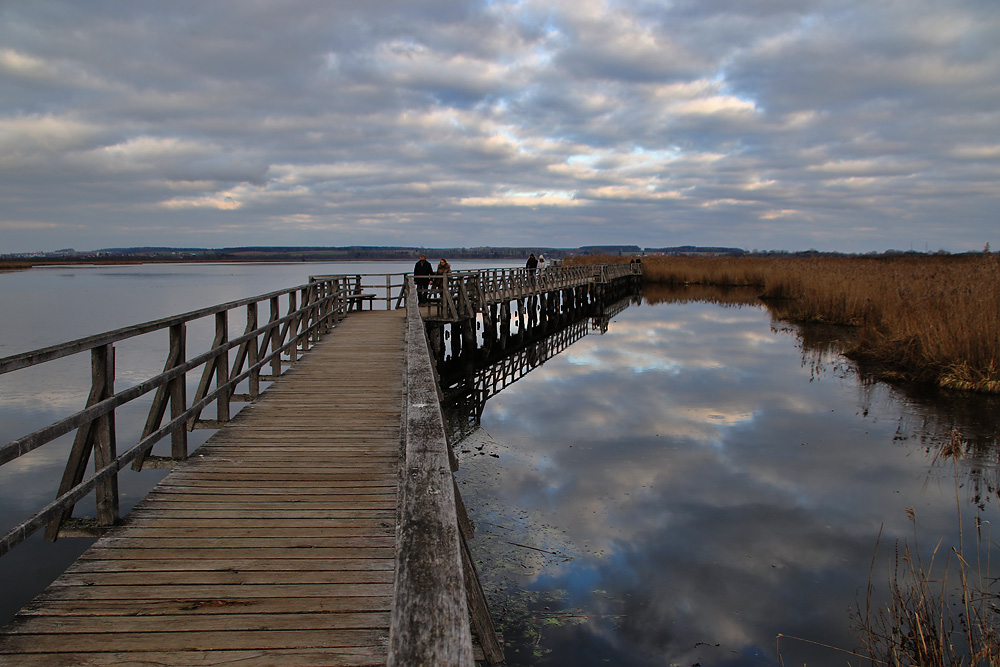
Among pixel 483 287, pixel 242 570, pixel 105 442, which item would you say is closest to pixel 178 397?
pixel 105 442

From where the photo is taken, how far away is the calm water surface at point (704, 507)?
5.48 metres

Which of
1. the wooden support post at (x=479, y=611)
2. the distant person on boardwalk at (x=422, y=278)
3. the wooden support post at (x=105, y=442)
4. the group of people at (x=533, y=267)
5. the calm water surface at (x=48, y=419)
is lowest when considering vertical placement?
the calm water surface at (x=48, y=419)

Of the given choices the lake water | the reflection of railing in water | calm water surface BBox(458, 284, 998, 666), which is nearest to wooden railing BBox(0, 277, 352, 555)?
the lake water

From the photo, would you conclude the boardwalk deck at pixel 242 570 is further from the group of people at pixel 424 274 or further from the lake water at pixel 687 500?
the group of people at pixel 424 274

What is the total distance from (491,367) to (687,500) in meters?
11.9

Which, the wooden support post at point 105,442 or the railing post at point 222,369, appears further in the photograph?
the railing post at point 222,369

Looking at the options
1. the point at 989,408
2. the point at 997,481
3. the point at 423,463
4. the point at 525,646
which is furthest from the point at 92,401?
the point at 989,408

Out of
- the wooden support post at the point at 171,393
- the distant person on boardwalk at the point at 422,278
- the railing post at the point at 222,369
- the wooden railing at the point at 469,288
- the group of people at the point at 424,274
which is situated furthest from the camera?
the group of people at the point at 424,274

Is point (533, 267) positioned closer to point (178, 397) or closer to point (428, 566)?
point (178, 397)

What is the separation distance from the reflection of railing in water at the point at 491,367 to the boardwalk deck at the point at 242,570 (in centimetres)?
734

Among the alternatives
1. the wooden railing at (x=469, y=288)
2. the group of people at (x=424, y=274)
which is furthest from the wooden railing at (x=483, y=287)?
the group of people at (x=424, y=274)

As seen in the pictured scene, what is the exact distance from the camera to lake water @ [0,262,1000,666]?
5.53m

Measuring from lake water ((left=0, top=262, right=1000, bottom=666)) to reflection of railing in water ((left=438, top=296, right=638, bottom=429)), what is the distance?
1.83 ft

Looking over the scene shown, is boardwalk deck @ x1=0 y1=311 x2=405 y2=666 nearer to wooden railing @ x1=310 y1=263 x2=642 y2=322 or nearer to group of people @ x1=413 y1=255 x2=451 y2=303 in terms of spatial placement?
wooden railing @ x1=310 y1=263 x2=642 y2=322
